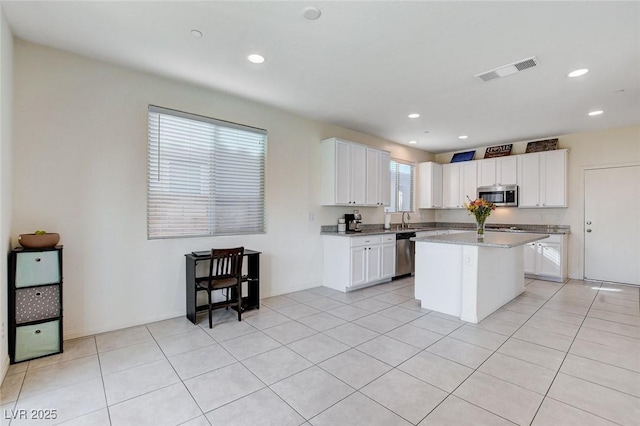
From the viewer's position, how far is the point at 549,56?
2.83 metres

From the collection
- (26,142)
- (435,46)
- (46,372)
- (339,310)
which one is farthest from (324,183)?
(46,372)

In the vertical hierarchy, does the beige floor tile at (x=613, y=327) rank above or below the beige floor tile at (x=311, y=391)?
above

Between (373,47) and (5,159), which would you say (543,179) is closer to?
(373,47)

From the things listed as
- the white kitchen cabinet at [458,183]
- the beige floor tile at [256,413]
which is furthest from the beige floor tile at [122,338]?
the white kitchen cabinet at [458,183]

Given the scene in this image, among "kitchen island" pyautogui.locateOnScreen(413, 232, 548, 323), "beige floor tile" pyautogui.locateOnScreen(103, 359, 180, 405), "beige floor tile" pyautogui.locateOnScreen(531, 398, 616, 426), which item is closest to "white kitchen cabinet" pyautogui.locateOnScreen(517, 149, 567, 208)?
"kitchen island" pyautogui.locateOnScreen(413, 232, 548, 323)

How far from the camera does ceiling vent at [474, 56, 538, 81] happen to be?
2.93 meters

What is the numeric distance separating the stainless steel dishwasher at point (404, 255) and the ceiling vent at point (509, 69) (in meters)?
2.90

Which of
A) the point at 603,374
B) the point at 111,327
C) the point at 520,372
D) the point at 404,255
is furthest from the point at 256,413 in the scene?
the point at 404,255

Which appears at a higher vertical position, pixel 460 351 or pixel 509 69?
pixel 509 69

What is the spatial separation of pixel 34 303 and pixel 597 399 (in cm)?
429

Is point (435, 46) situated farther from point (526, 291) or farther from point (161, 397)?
point (526, 291)

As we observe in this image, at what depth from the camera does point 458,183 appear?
6965 mm

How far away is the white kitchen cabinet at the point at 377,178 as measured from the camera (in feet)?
17.7

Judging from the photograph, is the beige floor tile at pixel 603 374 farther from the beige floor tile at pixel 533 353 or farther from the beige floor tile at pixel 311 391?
the beige floor tile at pixel 311 391
